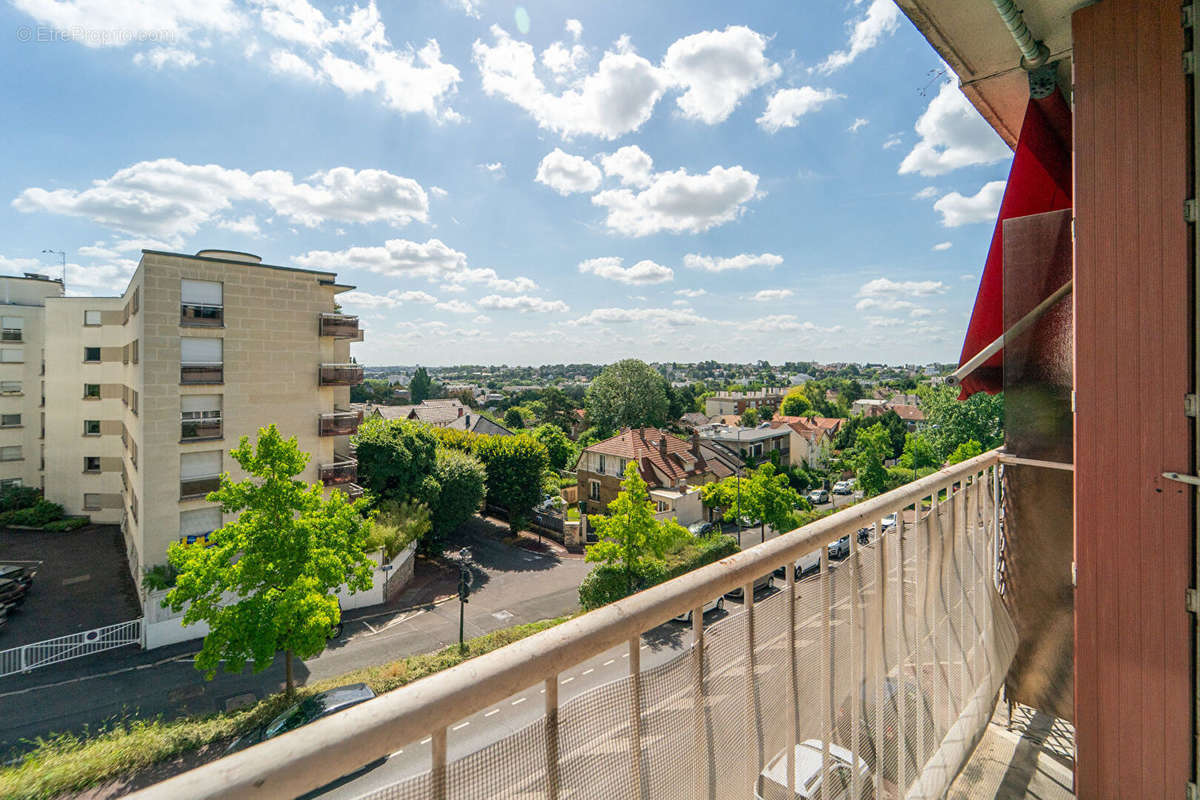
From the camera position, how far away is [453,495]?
727 inches

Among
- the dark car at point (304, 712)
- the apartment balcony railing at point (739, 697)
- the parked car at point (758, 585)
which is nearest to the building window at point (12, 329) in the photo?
the dark car at point (304, 712)

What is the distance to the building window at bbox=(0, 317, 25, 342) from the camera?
19.7 m

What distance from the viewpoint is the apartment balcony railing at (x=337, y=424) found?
14.6 m

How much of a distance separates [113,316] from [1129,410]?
2508cm

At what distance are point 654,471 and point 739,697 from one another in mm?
23374

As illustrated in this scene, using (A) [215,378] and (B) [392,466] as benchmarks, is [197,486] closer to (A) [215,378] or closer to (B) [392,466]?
(A) [215,378]

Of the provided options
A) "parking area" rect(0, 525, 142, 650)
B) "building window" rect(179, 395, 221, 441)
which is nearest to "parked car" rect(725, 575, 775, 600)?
"building window" rect(179, 395, 221, 441)

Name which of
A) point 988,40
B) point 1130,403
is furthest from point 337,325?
point 1130,403

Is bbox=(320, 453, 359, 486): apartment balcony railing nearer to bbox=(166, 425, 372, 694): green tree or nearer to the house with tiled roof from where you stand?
bbox=(166, 425, 372, 694): green tree

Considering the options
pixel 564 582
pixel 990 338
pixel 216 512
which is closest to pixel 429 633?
pixel 564 582

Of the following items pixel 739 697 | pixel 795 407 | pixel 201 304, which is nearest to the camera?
pixel 739 697

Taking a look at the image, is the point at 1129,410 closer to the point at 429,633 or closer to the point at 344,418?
the point at 429,633

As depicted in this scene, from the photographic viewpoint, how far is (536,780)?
795 millimetres

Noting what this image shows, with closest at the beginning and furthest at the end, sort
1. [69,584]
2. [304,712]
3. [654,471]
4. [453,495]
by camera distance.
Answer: [304,712] → [69,584] → [453,495] → [654,471]
